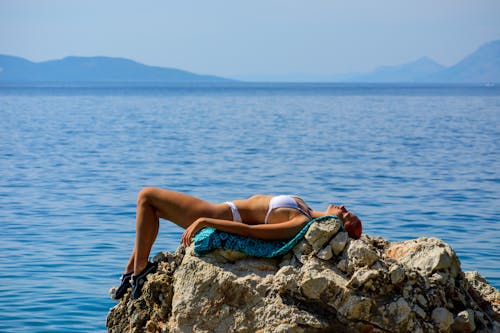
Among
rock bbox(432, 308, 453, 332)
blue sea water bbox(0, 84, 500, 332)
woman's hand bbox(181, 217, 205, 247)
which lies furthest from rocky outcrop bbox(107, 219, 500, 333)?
blue sea water bbox(0, 84, 500, 332)

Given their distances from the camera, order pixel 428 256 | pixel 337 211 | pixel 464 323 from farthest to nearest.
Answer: pixel 337 211, pixel 428 256, pixel 464 323

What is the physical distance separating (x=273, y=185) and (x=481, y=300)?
1313 cm

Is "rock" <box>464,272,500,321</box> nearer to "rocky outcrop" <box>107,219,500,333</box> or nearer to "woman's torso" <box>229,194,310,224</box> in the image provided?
"rocky outcrop" <box>107,219,500,333</box>

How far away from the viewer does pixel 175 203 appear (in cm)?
693

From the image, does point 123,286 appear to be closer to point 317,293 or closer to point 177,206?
point 177,206

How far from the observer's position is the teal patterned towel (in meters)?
6.64

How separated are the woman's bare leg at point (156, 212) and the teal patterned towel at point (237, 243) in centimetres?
30

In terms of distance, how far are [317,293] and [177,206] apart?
1.40 m

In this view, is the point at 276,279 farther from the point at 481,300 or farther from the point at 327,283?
the point at 481,300

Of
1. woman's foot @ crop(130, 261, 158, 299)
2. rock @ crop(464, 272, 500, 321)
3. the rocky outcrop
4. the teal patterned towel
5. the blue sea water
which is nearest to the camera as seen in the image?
the rocky outcrop

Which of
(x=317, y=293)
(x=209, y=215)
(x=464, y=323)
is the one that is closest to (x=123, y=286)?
(x=209, y=215)

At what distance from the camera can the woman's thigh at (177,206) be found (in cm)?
689

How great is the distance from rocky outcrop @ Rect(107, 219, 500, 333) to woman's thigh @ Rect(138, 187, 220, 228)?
33 centimetres

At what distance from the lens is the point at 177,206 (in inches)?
273
